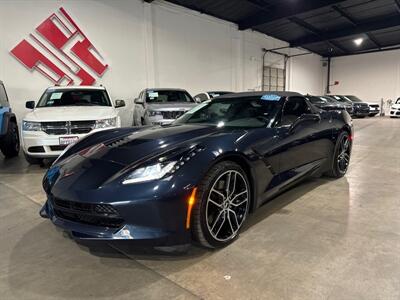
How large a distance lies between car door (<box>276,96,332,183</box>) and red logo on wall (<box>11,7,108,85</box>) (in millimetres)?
7294

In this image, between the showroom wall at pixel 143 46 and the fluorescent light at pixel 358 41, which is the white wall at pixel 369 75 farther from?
the showroom wall at pixel 143 46

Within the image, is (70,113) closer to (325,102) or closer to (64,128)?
(64,128)

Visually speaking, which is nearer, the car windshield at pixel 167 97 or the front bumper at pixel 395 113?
the car windshield at pixel 167 97

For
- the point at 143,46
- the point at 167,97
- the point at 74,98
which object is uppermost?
the point at 143,46

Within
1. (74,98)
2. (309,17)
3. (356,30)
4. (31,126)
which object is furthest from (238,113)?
(356,30)

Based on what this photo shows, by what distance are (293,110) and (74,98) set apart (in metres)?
4.11

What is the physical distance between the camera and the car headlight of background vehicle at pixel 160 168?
1.73m

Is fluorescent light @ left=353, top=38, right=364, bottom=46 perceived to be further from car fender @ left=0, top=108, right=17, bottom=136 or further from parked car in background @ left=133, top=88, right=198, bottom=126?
car fender @ left=0, top=108, right=17, bottom=136

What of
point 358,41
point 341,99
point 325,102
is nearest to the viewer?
point 325,102

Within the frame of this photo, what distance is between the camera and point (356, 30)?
14.6 metres

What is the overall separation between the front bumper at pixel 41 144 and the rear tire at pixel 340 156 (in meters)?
3.43

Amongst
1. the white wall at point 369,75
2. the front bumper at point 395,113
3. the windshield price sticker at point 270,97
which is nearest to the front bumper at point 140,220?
the windshield price sticker at point 270,97

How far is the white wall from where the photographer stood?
2005 cm

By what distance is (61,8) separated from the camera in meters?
8.04
